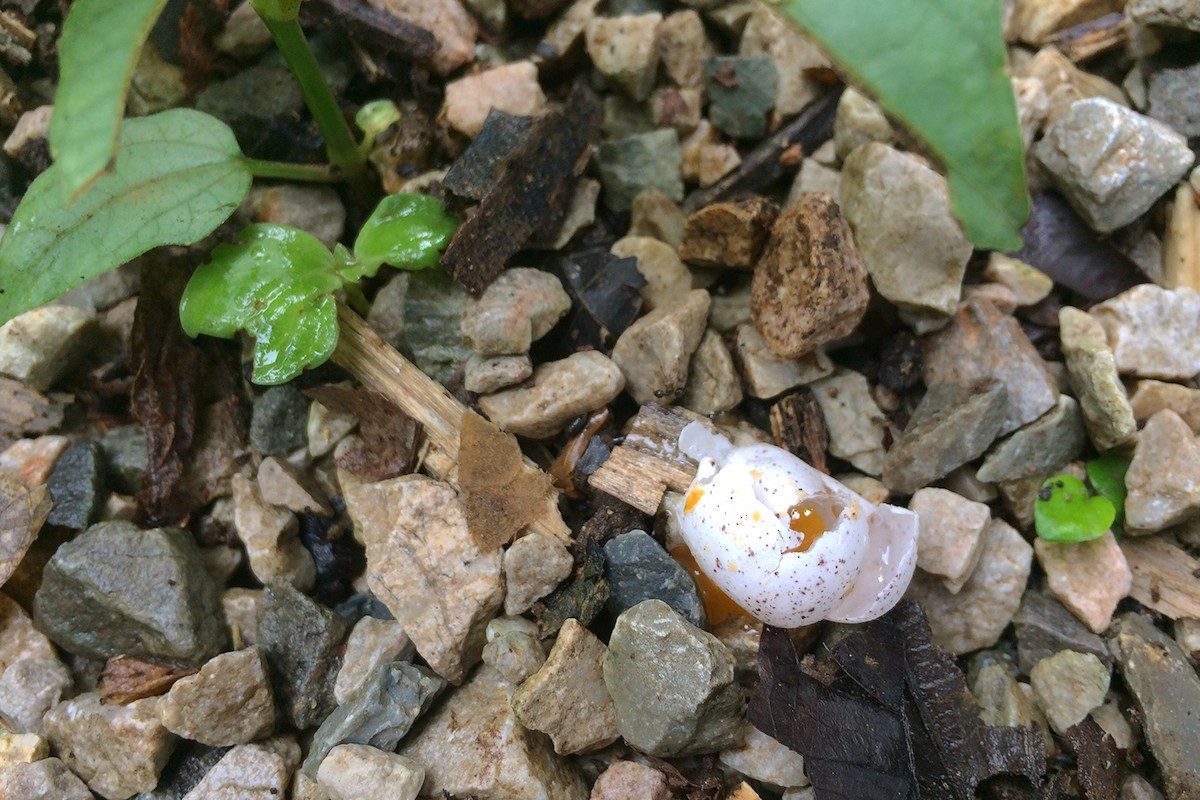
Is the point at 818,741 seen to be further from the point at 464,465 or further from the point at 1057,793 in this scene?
the point at 464,465

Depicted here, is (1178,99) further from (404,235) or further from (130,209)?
(130,209)

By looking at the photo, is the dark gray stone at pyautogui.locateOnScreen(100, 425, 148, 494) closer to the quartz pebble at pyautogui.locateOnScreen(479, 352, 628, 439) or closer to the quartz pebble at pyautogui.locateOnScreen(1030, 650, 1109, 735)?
the quartz pebble at pyautogui.locateOnScreen(479, 352, 628, 439)

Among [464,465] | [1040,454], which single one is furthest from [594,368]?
[1040,454]

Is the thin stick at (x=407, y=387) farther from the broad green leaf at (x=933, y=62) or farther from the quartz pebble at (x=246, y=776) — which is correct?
the broad green leaf at (x=933, y=62)

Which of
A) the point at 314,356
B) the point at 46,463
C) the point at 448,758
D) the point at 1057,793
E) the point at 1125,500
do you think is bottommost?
the point at 1057,793

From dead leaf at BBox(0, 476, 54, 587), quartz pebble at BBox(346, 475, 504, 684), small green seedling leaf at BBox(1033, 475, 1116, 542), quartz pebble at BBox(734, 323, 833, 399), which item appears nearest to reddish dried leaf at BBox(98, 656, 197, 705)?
dead leaf at BBox(0, 476, 54, 587)
